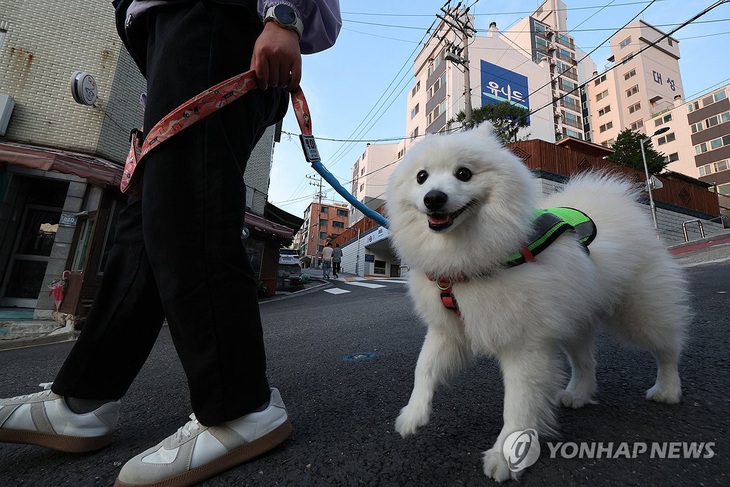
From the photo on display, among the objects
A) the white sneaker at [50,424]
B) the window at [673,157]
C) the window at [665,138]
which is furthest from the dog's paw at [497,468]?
the window at [665,138]

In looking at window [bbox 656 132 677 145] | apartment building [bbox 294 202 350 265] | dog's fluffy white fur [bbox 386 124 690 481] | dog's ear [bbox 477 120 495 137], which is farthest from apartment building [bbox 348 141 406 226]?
dog's fluffy white fur [bbox 386 124 690 481]

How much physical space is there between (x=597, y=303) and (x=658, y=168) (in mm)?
24358

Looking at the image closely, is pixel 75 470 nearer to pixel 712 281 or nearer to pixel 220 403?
pixel 220 403

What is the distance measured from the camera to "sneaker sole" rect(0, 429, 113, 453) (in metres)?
1.00

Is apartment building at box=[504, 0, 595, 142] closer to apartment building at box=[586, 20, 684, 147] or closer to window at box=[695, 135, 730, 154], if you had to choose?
apartment building at box=[586, 20, 684, 147]

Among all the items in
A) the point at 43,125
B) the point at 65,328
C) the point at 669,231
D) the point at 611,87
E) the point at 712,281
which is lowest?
the point at 65,328

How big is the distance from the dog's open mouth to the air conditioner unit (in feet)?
27.0

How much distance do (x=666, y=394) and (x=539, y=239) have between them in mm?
923

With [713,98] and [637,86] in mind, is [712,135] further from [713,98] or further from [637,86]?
→ [637,86]

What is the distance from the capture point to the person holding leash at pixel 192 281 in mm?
939

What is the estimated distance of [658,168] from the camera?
19.0m

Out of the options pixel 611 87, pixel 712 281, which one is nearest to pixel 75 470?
pixel 712 281

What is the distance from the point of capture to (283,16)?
Result: 3.44 feet

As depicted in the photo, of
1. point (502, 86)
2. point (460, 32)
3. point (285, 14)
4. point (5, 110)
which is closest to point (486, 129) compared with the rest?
point (285, 14)
